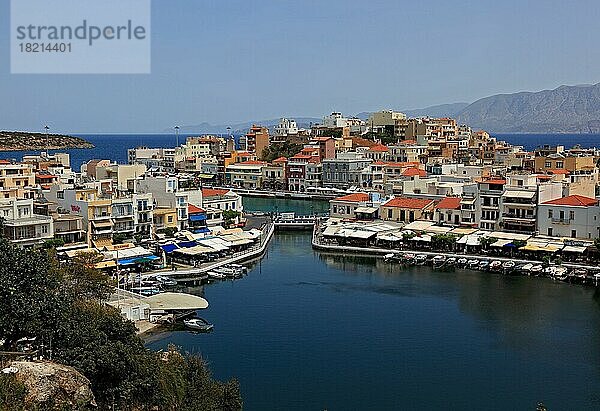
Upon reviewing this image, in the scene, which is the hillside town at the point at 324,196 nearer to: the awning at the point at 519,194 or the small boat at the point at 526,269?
the awning at the point at 519,194

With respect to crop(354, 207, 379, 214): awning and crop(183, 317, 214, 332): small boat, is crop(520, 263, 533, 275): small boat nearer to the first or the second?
crop(354, 207, 379, 214): awning

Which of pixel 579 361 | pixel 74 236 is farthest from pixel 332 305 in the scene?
pixel 74 236

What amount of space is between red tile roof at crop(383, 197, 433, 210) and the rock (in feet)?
74.8

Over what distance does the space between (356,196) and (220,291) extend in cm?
1268

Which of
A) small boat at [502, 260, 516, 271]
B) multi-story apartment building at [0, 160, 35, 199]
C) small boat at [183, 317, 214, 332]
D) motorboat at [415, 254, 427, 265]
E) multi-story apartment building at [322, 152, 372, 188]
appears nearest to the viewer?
small boat at [183, 317, 214, 332]

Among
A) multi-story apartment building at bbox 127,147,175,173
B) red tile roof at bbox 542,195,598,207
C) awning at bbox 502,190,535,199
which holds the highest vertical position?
multi-story apartment building at bbox 127,147,175,173

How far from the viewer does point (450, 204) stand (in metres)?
28.4

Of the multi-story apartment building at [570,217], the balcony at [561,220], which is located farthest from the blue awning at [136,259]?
the balcony at [561,220]

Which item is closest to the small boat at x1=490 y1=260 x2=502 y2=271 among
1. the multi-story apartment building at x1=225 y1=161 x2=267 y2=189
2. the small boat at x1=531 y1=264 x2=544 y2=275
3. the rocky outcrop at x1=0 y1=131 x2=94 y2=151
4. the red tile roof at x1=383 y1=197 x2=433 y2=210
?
the small boat at x1=531 y1=264 x2=544 y2=275

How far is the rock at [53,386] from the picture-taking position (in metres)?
7.07

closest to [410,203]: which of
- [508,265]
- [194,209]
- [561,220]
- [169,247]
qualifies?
[561,220]

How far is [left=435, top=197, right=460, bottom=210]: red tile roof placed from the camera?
2809cm

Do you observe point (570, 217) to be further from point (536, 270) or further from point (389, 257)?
point (389, 257)

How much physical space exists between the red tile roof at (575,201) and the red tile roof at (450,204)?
3.49 metres
